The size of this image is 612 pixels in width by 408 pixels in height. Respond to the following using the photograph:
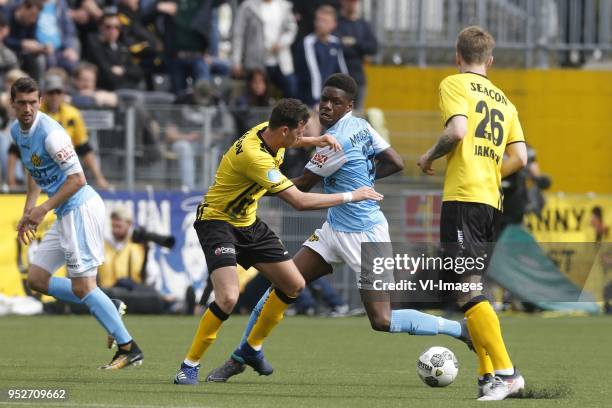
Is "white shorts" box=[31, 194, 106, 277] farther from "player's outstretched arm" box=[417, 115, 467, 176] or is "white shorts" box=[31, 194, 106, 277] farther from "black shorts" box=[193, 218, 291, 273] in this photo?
"player's outstretched arm" box=[417, 115, 467, 176]

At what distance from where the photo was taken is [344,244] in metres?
10.8

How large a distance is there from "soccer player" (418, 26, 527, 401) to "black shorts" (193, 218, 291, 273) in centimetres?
160

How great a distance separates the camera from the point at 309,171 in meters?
10.7

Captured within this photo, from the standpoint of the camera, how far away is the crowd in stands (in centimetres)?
1934

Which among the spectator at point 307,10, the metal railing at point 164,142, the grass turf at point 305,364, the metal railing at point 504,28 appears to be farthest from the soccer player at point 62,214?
the metal railing at point 504,28

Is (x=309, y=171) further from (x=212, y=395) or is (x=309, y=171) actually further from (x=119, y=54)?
(x=119, y=54)

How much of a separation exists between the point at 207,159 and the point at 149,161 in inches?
31.9

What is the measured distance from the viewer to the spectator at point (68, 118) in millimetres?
17047

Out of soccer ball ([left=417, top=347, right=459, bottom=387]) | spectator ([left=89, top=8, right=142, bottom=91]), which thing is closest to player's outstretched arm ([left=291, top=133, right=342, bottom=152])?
soccer ball ([left=417, top=347, right=459, bottom=387])

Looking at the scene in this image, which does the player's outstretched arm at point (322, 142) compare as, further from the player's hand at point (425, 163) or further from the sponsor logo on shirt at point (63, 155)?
the sponsor logo on shirt at point (63, 155)

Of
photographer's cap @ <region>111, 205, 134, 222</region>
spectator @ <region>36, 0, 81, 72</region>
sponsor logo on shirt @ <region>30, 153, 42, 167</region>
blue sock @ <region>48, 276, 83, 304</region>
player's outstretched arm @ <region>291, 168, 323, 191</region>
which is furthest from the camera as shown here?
spectator @ <region>36, 0, 81, 72</region>

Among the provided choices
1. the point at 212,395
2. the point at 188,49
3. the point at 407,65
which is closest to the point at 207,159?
the point at 188,49

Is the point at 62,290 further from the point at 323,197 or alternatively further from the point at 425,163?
the point at 425,163

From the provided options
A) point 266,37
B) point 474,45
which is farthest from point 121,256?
point 474,45
